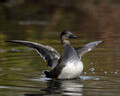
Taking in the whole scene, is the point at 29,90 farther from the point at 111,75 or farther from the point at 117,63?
the point at 117,63

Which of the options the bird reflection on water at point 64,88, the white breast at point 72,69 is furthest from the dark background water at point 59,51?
the white breast at point 72,69

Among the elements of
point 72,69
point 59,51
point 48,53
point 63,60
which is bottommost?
point 72,69

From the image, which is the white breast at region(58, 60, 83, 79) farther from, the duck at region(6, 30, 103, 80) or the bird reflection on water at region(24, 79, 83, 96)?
the bird reflection on water at region(24, 79, 83, 96)

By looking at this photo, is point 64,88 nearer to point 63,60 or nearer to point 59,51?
→ point 63,60

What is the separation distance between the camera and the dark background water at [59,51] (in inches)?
352

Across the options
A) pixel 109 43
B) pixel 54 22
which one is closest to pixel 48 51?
pixel 109 43

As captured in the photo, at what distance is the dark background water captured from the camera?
8.94 m

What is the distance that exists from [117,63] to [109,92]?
133 inches

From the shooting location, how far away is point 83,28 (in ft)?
70.1

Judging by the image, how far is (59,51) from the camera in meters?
13.9

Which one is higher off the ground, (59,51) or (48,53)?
(59,51)

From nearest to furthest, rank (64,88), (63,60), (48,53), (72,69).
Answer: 1. (64,88)
2. (72,69)
3. (63,60)
4. (48,53)

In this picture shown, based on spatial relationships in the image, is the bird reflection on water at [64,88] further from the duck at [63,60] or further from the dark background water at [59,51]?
the duck at [63,60]

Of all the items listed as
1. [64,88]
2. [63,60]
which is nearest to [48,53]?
[63,60]
